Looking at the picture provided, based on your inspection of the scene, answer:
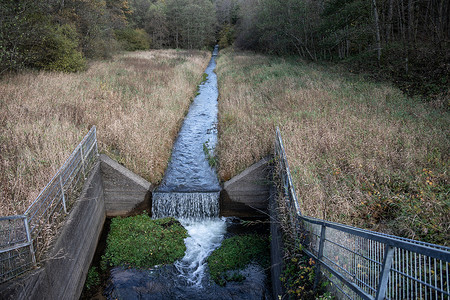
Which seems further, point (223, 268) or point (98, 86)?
point (98, 86)

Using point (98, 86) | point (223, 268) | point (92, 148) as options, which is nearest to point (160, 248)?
point (223, 268)

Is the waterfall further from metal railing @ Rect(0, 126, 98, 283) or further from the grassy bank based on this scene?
metal railing @ Rect(0, 126, 98, 283)

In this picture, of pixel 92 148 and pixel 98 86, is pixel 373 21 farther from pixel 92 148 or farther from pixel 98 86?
pixel 92 148

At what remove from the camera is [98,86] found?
16734mm

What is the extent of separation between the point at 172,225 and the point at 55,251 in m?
3.65

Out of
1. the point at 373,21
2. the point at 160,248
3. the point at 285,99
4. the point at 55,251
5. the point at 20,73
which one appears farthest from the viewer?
the point at 373,21

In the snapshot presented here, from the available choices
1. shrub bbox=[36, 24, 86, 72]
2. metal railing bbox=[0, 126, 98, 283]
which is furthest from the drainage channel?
shrub bbox=[36, 24, 86, 72]

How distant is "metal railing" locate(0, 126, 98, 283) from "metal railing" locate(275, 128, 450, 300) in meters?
4.27

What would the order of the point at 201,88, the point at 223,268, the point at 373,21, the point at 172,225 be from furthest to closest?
the point at 201,88 → the point at 373,21 → the point at 172,225 → the point at 223,268

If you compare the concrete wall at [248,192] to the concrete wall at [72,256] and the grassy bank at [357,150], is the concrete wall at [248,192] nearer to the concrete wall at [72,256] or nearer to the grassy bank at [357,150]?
the grassy bank at [357,150]

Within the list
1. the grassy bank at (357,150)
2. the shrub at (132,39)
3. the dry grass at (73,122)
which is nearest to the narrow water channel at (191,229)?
the dry grass at (73,122)

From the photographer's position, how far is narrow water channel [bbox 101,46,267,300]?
6.52 metres

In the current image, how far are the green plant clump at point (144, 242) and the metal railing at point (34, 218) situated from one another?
5.58 feet

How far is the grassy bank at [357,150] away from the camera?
5809mm
